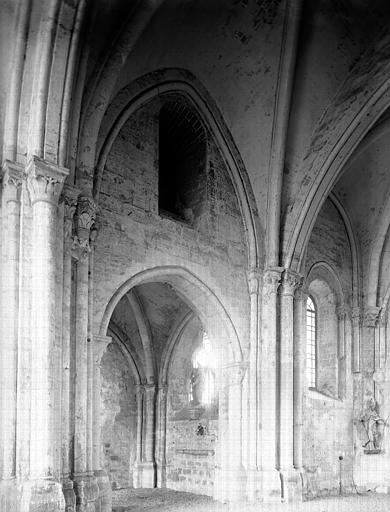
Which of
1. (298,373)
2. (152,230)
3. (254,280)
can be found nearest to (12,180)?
(152,230)

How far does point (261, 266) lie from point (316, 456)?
15.5ft

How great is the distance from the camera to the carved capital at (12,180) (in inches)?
354

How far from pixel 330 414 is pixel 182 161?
677cm

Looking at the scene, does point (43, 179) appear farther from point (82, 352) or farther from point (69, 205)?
point (82, 352)

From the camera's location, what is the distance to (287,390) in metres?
13.0

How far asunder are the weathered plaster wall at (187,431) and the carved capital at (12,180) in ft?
25.6

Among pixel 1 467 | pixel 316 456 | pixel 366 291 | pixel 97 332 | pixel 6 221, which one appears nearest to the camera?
pixel 1 467

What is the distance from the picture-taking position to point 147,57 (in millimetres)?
11562

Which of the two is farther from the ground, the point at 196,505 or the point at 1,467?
the point at 1,467

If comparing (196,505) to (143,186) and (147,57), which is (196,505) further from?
(147,57)

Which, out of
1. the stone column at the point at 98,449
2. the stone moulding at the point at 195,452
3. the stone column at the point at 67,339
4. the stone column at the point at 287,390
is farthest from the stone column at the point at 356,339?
the stone column at the point at 67,339

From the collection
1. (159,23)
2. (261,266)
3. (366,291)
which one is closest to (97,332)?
(261,266)

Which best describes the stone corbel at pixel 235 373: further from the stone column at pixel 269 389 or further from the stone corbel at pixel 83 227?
the stone corbel at pixel 83 227

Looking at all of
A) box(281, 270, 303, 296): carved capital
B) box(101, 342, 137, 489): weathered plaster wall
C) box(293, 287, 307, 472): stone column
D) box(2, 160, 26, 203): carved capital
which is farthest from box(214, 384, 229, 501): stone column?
box(2, 160, 26, 203): carved capital
